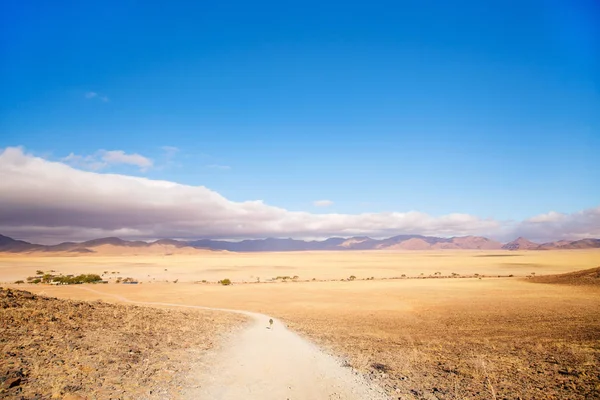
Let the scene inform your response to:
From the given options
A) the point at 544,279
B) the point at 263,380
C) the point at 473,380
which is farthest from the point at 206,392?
the point at 544,279

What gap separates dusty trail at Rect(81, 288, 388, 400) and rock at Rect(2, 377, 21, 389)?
4.43m

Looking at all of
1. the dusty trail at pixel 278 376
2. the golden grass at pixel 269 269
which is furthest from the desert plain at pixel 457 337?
the golden grass at pixel 269 269

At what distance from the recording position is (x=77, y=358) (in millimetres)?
11961

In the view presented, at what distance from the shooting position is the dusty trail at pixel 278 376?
1108 centimetres

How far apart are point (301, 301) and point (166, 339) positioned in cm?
2373

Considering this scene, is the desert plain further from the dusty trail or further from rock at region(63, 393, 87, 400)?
rock at region(63, 393, 87, 400)

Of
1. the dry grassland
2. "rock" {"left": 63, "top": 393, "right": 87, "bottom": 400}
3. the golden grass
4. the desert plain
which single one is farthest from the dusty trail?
the golden grass

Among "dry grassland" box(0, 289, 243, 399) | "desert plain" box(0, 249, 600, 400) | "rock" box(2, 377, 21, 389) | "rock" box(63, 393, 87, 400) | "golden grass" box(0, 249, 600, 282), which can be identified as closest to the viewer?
"rock" box(2, 377, 21, 389)

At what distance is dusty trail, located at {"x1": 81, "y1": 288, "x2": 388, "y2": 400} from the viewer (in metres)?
11.1

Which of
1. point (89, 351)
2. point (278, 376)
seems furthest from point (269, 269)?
point (278, 376)

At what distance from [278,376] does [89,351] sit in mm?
6993

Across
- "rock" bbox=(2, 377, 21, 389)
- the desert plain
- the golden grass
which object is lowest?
the golden grass

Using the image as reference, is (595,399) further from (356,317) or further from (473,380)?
(356,317)

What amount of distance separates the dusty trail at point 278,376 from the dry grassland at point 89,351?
108 centimetres
